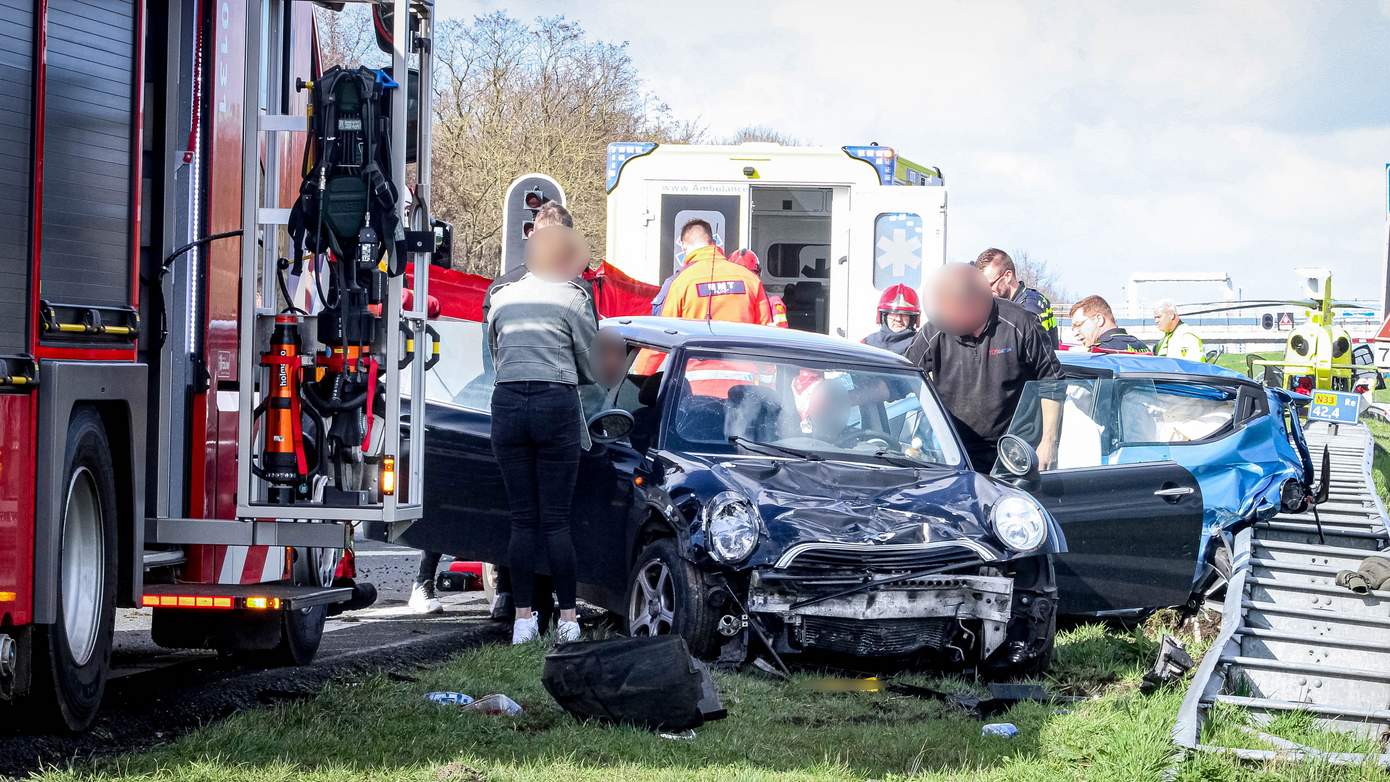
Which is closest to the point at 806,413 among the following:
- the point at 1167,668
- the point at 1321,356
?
the point at 1167,668

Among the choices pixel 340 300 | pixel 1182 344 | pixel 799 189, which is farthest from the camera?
pixel 1182 344

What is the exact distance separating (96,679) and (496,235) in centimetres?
2511

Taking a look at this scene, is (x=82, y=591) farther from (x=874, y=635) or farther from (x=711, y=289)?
(x=711, y=289)

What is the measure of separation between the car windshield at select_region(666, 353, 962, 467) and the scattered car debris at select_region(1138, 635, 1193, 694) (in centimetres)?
153

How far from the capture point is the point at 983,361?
28.9 ft

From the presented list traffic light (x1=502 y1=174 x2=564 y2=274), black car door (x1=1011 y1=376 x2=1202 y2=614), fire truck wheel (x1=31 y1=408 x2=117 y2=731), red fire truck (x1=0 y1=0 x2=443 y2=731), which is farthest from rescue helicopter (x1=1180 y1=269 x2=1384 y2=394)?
fire truck wheel (x1=31 y1=408 x2=117 y2=731)

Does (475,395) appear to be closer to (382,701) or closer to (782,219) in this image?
(382,701)

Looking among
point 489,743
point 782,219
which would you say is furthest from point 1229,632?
point 782,219

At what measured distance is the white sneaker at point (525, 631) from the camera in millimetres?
7570

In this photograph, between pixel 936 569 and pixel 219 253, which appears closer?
pixel 219 253

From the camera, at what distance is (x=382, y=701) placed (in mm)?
6000

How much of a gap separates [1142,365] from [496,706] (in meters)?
4.61

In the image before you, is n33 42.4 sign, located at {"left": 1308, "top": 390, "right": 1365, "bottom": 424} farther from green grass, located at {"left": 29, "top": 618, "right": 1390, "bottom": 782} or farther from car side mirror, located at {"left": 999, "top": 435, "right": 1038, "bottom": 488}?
green grass, located at {"left": 29, "top": 618, "right": 1390, "bottom": 782}

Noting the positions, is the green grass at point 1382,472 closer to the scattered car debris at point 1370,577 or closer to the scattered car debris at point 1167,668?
the scattered car debris at point 1370,577
